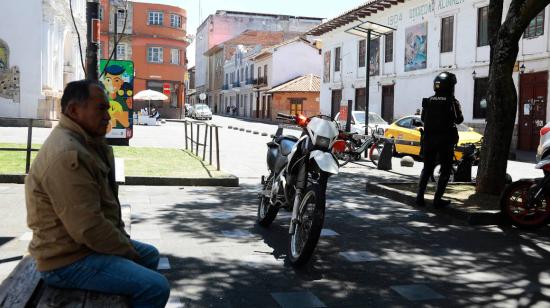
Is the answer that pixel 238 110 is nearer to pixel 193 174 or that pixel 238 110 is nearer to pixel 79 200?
pixel 193 174

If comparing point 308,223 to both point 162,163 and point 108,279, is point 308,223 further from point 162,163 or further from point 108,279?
point 162,163

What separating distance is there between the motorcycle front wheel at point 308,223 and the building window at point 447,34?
78.3 feet

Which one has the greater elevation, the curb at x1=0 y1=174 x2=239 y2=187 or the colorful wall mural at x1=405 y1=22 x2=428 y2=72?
the colorful wall mural at x1=405 y1=22 x2=428 y2=72

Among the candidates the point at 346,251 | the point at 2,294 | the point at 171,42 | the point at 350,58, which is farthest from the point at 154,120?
the point at 2,294

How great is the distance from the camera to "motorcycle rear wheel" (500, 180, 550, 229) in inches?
273

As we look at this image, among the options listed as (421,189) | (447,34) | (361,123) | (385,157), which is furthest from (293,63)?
(421,189)

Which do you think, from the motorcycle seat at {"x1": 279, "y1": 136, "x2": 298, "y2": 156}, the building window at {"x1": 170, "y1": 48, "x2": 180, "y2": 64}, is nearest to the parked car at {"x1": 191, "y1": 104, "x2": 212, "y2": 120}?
the building window at {"x1": 170, "y1": 48, "x2": 180, "y2": 64}

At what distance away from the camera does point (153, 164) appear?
12.2 m

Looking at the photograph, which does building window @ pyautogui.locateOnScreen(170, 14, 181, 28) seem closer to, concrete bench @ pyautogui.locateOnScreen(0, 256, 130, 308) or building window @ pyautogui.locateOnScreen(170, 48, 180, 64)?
building window @ pyautogui.locateOnScreen(170, 48, 180, 64)

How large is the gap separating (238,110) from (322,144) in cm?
6942

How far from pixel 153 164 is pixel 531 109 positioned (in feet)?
51.9

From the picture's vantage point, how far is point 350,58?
1495 inches

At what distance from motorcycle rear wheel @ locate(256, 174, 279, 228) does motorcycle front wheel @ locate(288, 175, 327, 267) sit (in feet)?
3.75

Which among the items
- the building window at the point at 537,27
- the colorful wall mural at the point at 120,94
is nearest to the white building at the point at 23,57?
the colorful wall mural at the point at 120,94
